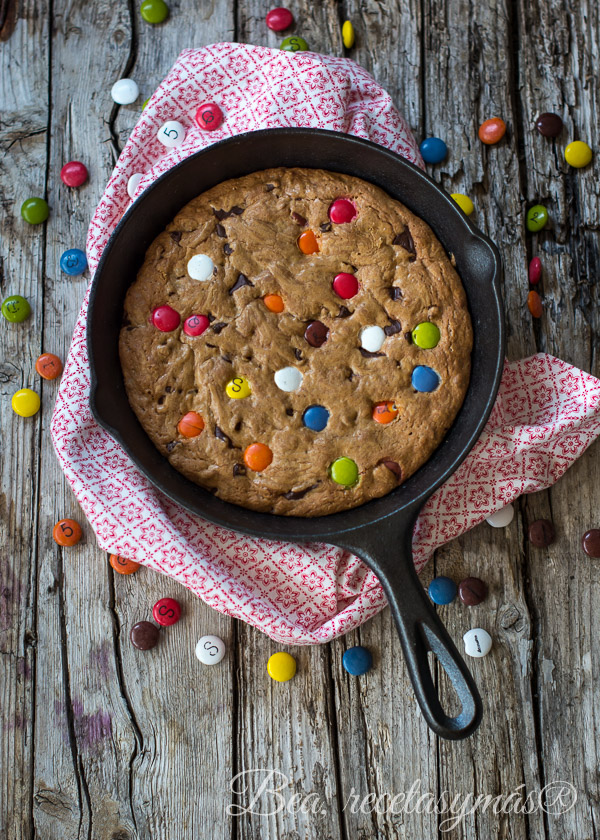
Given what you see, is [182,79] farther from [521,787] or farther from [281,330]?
[521,787]

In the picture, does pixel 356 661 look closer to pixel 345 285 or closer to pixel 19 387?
pixel 345 285

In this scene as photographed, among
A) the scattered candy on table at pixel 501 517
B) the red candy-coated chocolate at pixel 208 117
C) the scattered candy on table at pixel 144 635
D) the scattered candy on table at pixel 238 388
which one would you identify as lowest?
the scattered candy on table at pixel 144 635

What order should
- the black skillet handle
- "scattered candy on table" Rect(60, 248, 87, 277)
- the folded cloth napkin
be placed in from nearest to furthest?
the black skillet handle
the folded cloth napkin
"scattered candy on table" Rect(60, 248, 87, 277)

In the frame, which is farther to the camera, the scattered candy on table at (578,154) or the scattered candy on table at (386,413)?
the scattered candy on table at (578,154)

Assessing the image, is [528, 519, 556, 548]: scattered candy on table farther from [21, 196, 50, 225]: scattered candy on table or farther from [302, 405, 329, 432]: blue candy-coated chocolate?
[21, 196, 50, 225]: scattered candy on table

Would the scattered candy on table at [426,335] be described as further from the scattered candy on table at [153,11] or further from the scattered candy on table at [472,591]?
the scattered candy on table at [153,11]

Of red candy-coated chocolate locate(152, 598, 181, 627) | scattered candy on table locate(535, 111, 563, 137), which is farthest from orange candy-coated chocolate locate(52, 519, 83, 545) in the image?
scattered candy on table locate(535, 111, 563, 137)

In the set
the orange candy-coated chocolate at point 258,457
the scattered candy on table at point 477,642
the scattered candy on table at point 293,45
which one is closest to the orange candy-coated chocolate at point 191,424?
the orange candy-coated chocolate at point 258,457

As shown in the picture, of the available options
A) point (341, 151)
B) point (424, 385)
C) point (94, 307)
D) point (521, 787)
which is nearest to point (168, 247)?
point (94, 307)
